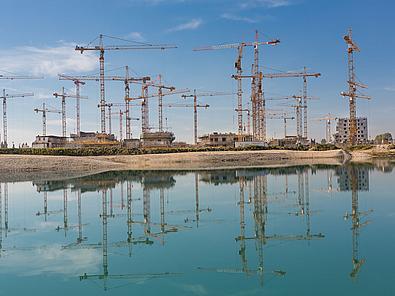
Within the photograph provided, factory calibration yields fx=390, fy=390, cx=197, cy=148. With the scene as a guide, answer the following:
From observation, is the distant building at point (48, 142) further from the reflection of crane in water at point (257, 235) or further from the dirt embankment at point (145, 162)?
the reflection of crane in water at point (257, 235)

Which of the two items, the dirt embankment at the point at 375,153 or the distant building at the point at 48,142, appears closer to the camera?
the dirt embankment at the point at 375,153

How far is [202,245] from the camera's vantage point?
50.8 feet

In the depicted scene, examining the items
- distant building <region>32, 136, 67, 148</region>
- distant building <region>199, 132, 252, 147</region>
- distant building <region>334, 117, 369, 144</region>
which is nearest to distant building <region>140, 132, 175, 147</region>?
distant building <region>199, 132, 252, 147</region>

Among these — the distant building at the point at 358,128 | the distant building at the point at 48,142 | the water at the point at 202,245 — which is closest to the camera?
the water at the point at 202,245

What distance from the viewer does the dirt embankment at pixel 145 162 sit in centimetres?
5719

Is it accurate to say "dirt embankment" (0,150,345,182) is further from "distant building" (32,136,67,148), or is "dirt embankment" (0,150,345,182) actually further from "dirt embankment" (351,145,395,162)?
"distant building" (32,136,67,148)

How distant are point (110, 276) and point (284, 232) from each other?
8.36 m

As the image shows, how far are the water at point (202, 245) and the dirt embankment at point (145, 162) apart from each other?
92.8 ft

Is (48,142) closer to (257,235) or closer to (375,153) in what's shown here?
(375,153)

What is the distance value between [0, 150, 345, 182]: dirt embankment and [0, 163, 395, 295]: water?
28.3m

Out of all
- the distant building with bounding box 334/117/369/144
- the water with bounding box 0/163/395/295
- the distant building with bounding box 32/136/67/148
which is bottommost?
the water with bounding box 0/163/395/295

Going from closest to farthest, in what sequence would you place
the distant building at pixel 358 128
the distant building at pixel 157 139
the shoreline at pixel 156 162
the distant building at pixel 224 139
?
the shoreline at pixel 156 162
the distant building at pixel 157 139
the distant building at pixel 224 139
the distant building at pixel 358 128

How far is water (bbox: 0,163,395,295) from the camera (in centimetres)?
1124

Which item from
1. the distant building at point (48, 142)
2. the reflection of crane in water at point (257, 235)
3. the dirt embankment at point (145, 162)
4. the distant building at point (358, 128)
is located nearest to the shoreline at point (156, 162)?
the dirt embankment at point (145, 162)
